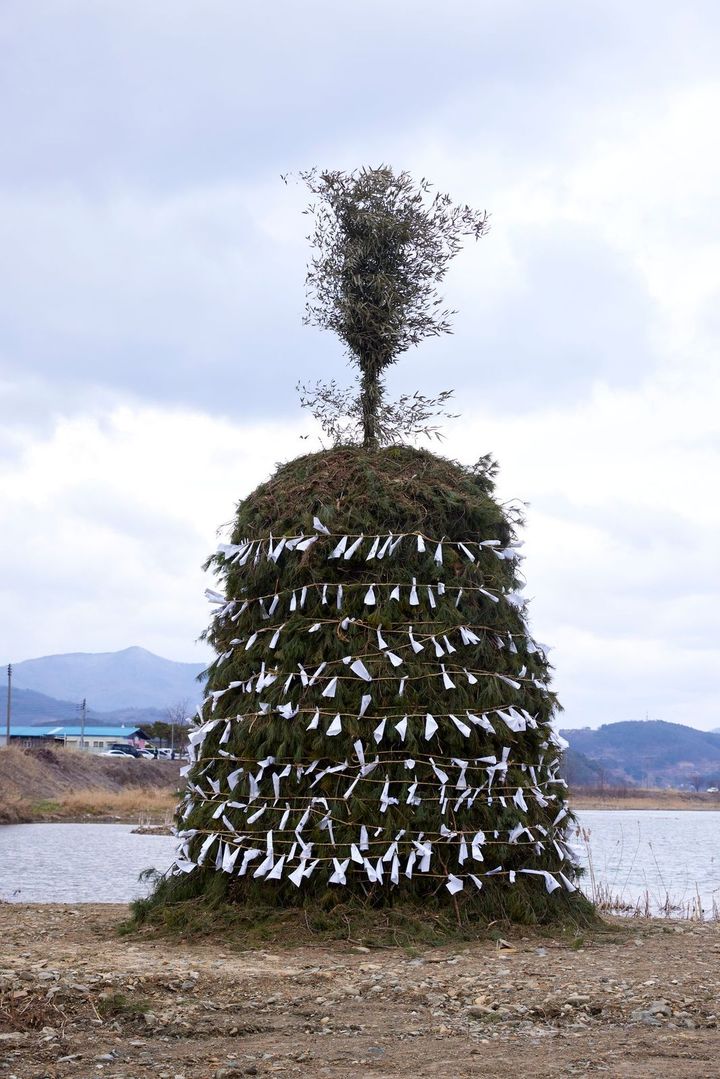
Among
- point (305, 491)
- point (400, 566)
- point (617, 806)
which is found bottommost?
point (617, 806)

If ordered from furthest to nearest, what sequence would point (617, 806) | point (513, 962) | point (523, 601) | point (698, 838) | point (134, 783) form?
point (617, 806) → point (134, 783) → point (698, 838) → point (523, 601) → point (513, 962)

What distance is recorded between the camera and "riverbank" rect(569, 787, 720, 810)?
3600 inches

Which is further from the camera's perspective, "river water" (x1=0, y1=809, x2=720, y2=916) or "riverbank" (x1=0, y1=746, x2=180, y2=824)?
"riverbank" (x1=0, y1=746, x2=180, y2=824)

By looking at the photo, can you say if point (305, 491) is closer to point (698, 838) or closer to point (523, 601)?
point (523, 601)

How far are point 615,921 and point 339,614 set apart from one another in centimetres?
448

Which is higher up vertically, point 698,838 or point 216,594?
point 216,594

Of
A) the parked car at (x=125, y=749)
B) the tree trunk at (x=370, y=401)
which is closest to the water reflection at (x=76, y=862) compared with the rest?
the tree trunk at (x=370, y=401)

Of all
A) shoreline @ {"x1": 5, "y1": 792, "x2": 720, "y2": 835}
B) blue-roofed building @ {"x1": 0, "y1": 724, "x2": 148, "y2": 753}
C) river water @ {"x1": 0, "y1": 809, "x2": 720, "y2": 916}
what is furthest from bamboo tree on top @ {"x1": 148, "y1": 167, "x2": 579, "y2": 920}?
blue-roofed building @ {"x1": 0, "y1": 724, "x2": 148, "y2": 753}

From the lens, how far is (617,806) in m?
91.4

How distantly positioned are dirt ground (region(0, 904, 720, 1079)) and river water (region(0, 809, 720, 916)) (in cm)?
281

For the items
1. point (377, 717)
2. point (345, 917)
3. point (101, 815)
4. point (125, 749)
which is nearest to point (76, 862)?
point (345, 917)

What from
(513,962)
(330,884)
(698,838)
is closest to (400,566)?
(330,884)

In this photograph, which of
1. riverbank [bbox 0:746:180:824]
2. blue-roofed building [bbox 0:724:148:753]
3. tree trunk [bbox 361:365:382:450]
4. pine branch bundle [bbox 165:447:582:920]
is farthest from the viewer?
blue-roofed building [bbox 0:724:148:753]

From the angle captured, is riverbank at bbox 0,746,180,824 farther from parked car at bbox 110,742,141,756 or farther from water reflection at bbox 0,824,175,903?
parked car at bbox 110,742,141,756
